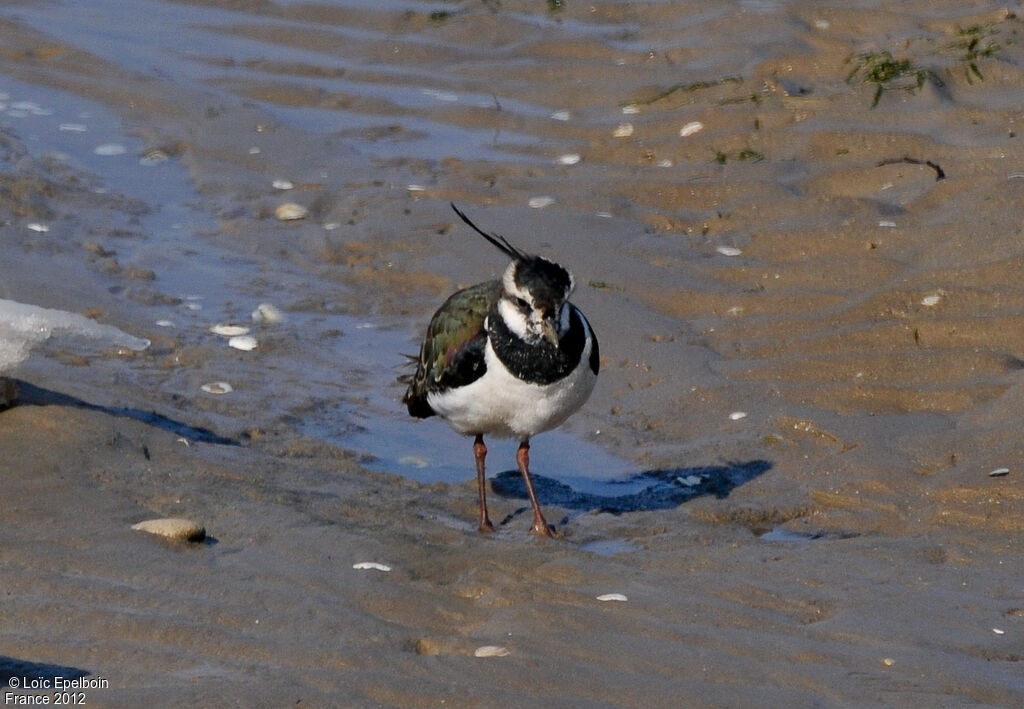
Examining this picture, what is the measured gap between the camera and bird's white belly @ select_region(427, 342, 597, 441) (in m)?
5.21

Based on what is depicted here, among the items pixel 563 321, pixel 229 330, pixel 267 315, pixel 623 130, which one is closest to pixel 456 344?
pixel 563 321

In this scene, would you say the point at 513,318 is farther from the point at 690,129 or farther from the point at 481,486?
the point at 690,129

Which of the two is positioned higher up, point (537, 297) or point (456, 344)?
point (537, 297)

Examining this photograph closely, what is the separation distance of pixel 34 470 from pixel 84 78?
631 cm

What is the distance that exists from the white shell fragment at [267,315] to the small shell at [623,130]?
8.63ft

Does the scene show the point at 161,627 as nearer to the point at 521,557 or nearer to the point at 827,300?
the point at 521,557

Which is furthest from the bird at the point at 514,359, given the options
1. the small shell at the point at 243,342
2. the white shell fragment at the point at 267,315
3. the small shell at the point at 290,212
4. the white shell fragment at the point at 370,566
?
the small shell at the point at 290,212

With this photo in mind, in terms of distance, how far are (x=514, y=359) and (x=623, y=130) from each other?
4.15 meters

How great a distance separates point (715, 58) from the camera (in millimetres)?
9594

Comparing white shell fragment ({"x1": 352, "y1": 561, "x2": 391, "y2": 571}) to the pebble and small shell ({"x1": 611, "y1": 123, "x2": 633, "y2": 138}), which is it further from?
small shell ({"x1": 611, "y1": 123, "x2": 633, "y2": 138})

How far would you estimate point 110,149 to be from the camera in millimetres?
9422

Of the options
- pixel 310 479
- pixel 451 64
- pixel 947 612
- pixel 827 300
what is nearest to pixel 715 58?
pixel 451 64

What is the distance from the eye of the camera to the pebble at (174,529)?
425 centimetres

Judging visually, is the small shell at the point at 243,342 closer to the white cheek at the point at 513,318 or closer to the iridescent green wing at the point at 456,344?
the iridescent green wing at the point at 456,344
